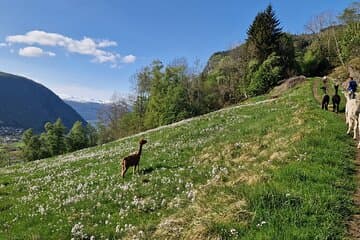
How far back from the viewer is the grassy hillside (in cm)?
817

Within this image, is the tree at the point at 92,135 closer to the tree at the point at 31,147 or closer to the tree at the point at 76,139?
the tree at the point at 76,139

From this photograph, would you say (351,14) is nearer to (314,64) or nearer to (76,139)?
(314,64)

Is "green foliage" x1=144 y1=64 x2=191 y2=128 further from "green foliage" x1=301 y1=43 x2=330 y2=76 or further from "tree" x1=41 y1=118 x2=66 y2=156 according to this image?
"green foliage" x1=301 y1=43 x2=330 y2=76

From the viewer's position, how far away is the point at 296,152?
45.3 ft

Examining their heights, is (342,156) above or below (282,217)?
above

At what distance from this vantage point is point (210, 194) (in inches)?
438

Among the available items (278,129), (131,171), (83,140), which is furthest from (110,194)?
(83,140)

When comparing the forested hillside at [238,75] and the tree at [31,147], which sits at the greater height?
the forested hillside at [238,75]

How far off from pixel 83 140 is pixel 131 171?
313ft

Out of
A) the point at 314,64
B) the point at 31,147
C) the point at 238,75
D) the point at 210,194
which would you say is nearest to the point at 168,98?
the point at 238,75

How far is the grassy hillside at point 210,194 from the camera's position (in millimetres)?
8172

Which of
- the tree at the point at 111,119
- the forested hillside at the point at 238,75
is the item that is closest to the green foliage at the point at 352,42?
the forested hillside at the point at 238,75

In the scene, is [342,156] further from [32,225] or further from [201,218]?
[32,225]

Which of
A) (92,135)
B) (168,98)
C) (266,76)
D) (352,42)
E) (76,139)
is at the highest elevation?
(352,42)
